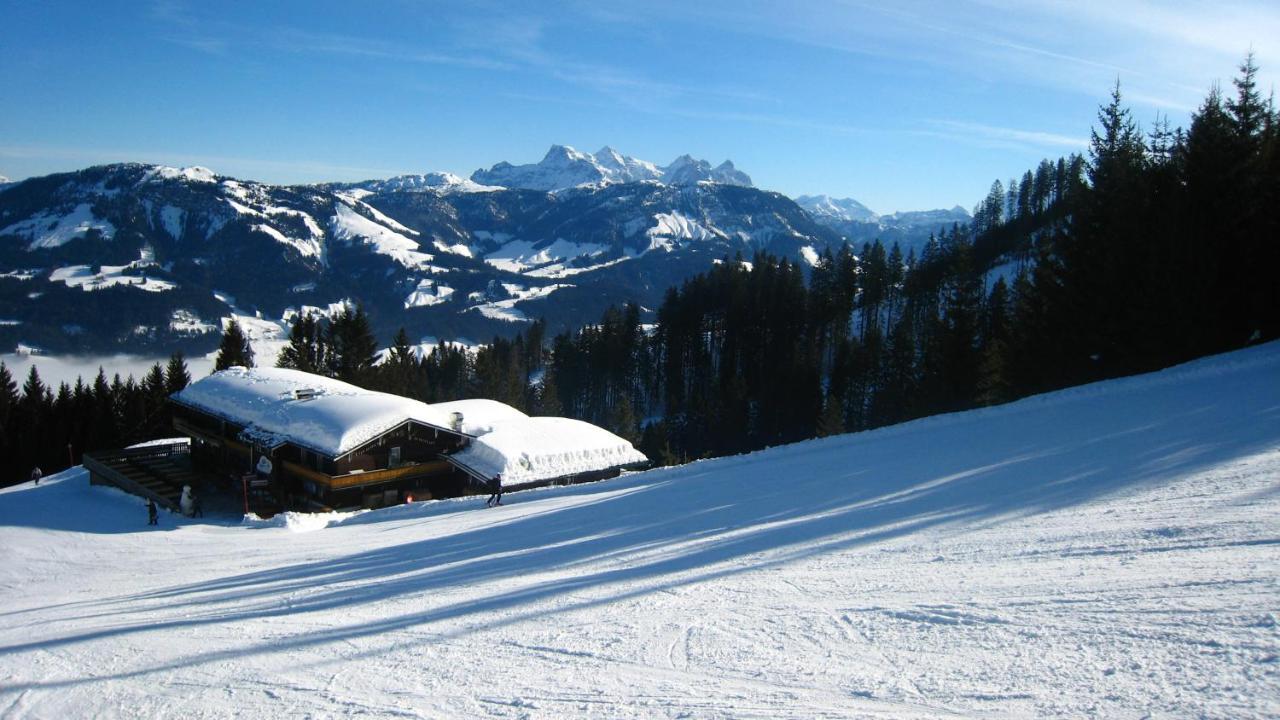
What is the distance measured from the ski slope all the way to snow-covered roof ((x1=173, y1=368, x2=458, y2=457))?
1091cm

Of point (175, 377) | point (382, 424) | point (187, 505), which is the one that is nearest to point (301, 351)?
point (175, 377)

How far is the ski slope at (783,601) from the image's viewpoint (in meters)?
6.46

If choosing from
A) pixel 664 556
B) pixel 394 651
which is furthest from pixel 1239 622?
pixel 394 651

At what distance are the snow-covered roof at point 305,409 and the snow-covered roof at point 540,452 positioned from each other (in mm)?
2370

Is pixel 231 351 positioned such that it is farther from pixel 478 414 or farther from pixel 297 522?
pixel 297 522

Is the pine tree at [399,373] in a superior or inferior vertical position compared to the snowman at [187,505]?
superior

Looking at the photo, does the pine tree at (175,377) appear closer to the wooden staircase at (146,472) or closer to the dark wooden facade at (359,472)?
the wooden staircase at (146,472)

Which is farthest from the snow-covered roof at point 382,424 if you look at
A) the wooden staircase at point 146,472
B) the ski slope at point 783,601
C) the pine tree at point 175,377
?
the pine tree at point 175,377

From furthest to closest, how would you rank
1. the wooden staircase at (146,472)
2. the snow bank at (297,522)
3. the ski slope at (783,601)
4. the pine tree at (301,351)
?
1. the pine tree at (301,351)
2. the wooden staircase at (146,472)
3. the snow bank at (297,522)
4. the ski slope at (783,601)

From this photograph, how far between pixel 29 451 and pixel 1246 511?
2772 inches

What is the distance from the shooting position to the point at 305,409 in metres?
32.1

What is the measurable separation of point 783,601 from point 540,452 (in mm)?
24325

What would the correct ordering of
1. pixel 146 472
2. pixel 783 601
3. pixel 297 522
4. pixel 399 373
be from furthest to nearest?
pixel 399 373 < pixel 146 472 < pixel 297 522 < pixel 783 601

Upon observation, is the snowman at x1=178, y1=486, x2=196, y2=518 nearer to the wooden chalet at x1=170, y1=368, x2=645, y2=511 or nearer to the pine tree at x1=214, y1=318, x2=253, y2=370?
the wooden chalet at x1=170, y1=368, x2=645, y2=511
